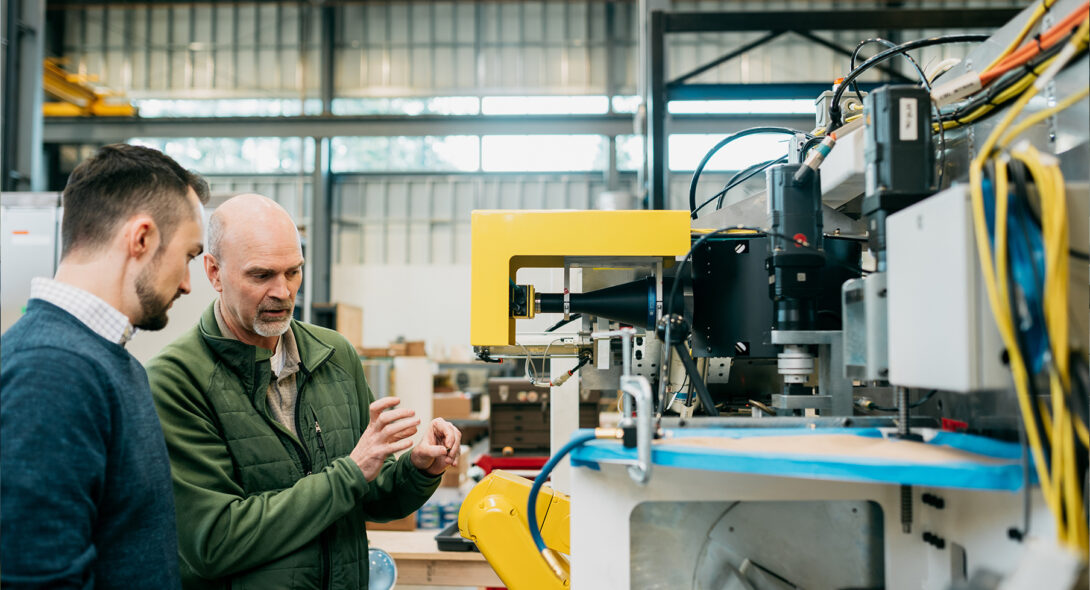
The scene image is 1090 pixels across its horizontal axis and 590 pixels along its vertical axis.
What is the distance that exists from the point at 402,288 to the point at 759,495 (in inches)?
260

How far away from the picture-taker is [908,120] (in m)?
0.89

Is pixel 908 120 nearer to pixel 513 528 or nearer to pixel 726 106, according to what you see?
pixel 513 528

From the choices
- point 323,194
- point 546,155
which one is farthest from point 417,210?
point 546,155

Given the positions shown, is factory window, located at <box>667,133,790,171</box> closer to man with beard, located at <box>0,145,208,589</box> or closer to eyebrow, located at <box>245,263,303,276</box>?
eyebrow, located at <box>245,263,303,276</box>

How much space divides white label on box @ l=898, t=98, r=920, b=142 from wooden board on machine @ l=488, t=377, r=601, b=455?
9.71 feet

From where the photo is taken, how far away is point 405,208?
740cm

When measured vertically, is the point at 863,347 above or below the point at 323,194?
below

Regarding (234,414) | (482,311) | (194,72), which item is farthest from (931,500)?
(194,72)

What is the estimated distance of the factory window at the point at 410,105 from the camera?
719 cm

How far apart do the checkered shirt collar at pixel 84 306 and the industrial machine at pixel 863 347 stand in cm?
52

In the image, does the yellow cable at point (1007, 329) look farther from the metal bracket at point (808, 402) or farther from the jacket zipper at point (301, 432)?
the jacket zipper at point (301, 432)

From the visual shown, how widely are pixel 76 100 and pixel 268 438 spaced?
671 centimetres

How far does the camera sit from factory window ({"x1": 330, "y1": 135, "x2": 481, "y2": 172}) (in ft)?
23.9

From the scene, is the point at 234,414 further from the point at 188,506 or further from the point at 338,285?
the point at 338,285
